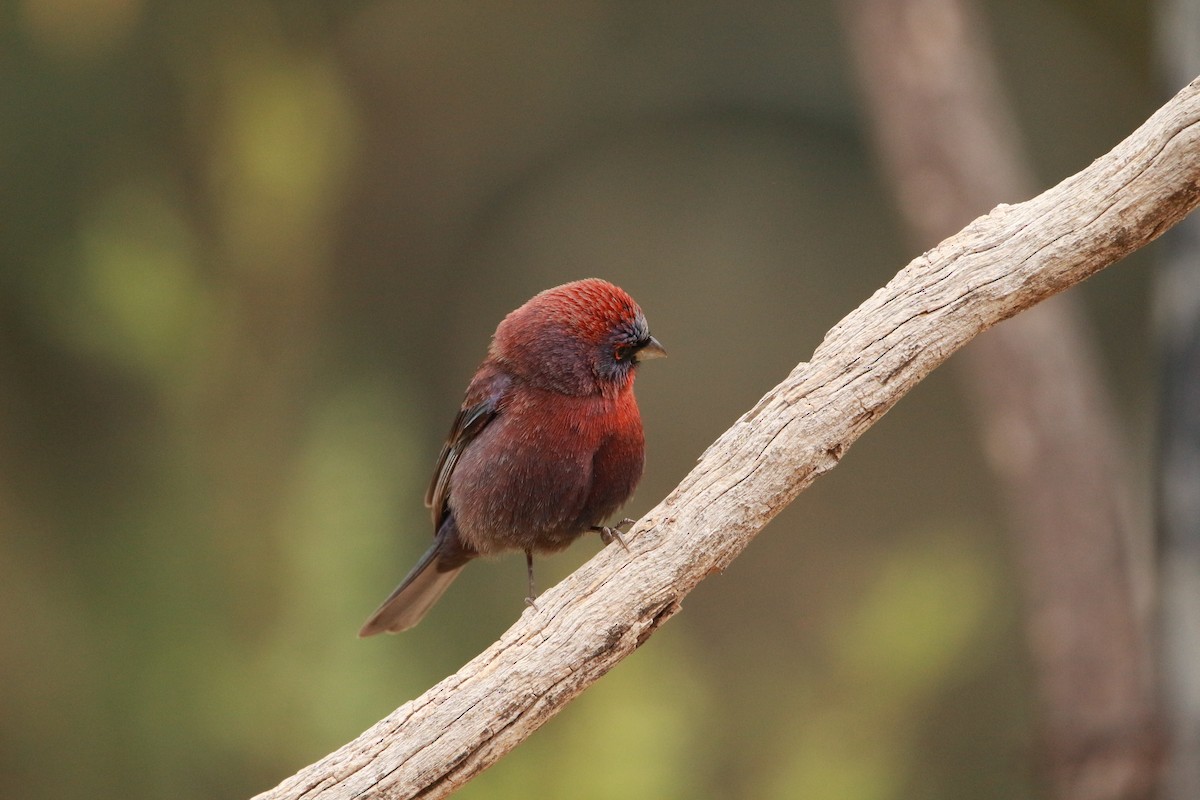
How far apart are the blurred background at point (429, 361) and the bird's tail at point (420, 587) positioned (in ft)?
3.03

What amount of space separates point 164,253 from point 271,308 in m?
0.45

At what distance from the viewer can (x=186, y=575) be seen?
4.87 meters

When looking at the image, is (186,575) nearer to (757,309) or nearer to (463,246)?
(463,246)

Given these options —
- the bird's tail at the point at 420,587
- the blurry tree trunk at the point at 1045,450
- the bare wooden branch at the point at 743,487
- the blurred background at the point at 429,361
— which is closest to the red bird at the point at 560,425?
the bird's tail at the point at 420,587

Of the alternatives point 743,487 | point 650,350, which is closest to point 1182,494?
point 650,350

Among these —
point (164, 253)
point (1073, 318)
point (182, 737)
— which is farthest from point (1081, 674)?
point (164, 253)

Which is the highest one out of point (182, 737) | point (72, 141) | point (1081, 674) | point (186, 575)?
point (72, 141)

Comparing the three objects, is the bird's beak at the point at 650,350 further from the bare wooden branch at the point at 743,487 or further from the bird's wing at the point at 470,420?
the bare wooden branch at the point at 743,487

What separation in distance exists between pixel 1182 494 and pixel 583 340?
2608 millimetres

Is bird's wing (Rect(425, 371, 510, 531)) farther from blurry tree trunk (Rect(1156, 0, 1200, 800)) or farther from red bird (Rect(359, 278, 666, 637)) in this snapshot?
blurry tree trunk (Rect(1156, 0, 1200, 800))

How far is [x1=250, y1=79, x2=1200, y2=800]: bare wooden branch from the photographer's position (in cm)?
275

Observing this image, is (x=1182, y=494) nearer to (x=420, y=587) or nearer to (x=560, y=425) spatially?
(x=560, y=425)

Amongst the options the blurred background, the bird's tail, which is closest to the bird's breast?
the bird's tail

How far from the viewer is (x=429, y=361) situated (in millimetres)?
6730
